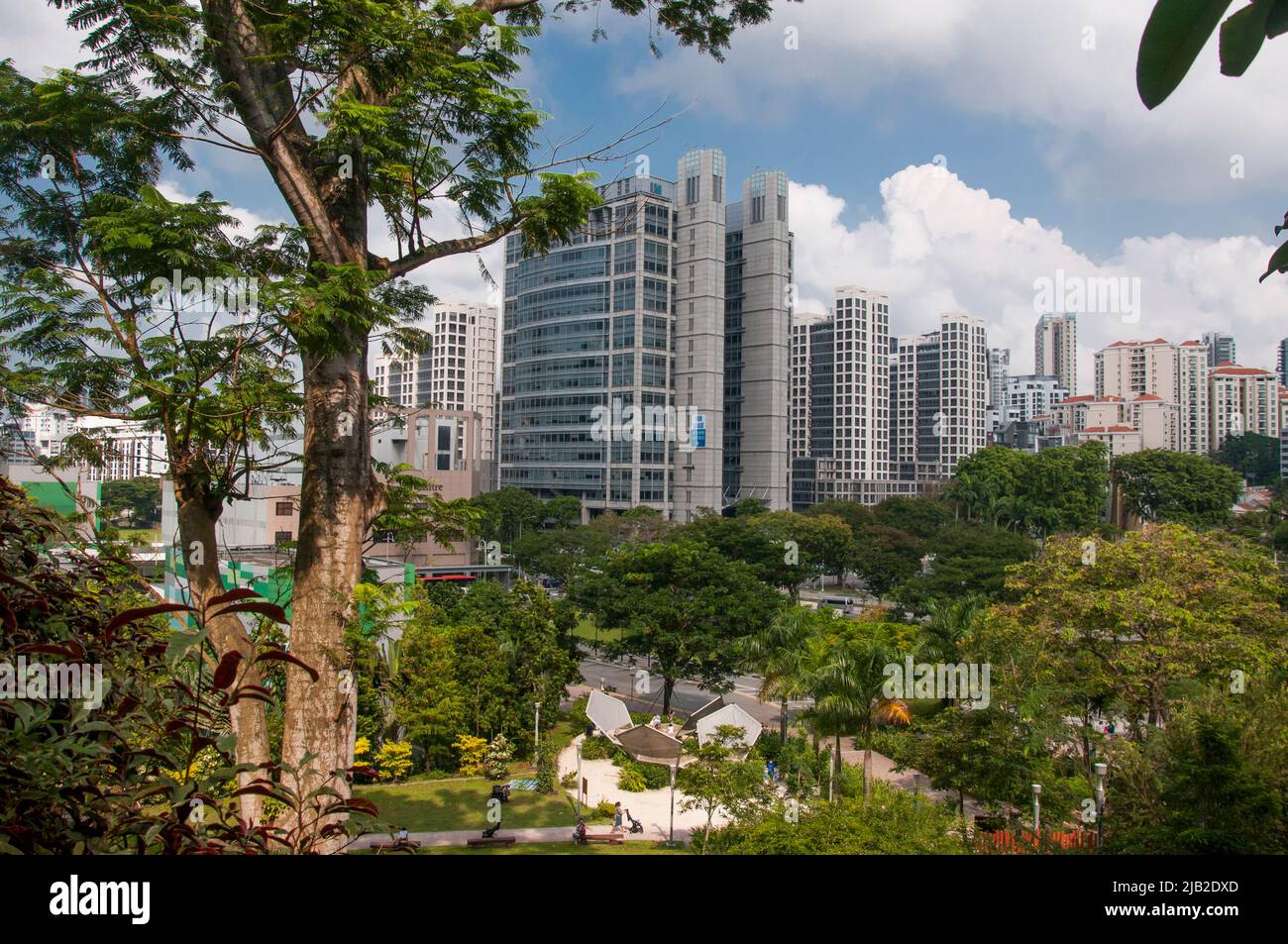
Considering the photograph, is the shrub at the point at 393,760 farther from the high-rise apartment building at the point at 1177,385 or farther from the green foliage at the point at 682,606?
the high-rise apartment building at the point at 1177,385

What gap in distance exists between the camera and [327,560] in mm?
2949

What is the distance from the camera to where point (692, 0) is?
3.87m

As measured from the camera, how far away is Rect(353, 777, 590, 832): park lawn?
1007cm

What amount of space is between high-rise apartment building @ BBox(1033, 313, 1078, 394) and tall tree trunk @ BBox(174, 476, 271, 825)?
8462 centimetres

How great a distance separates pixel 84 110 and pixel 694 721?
13195mm

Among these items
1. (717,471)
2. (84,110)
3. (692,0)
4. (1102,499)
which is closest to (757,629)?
(692,0)

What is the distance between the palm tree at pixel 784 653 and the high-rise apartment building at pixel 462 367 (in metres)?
18.2

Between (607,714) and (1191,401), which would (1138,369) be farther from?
(607,714)

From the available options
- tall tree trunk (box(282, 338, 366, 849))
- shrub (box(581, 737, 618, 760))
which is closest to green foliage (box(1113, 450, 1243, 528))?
shrub (box(581, 737, 618, 760))

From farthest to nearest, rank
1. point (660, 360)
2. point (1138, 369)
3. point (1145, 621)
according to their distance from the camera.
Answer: point (1138, 369) → point (660, 360) → point (1145, 621)
